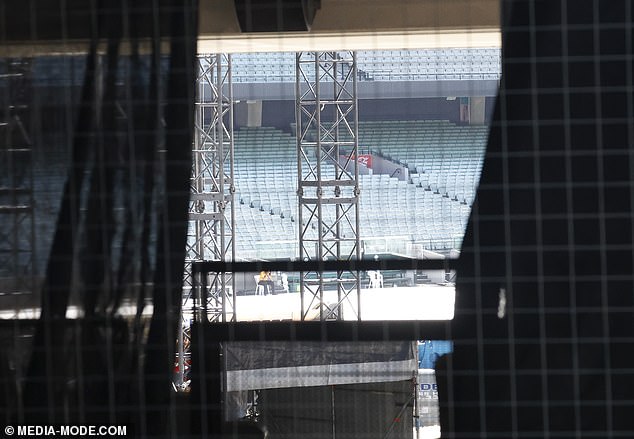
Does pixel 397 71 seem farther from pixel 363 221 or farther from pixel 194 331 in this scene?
pixel 194 331

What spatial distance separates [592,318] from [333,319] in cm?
56

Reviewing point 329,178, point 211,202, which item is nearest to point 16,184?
point 211,202

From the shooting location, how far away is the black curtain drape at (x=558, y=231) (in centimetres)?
179

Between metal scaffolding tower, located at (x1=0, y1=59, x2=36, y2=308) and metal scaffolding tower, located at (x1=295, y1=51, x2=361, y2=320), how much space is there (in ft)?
2.03

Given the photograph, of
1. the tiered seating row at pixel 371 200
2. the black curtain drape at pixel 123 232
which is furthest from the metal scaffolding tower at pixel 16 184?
the tiered seating row at pixel 371 200

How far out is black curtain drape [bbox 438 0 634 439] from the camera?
1787mm

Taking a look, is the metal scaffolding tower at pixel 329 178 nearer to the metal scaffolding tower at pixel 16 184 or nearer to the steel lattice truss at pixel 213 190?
the steel lattice truss at pixel 213 190

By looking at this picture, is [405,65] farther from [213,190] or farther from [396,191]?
[213,190]

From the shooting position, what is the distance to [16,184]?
189 cm

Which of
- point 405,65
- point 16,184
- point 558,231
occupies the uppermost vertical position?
point 405,65

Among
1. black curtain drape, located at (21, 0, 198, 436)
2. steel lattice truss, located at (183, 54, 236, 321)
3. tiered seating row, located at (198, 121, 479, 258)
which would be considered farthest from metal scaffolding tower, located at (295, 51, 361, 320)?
black curtain drape, located at (21, 0, 198, 436)

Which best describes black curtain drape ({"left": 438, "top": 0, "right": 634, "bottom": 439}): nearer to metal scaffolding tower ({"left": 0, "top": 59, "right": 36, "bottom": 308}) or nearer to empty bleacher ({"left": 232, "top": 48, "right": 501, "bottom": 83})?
empty bleacher ({"left": 232, "top": 48, "right": 501, "bottom": 83})

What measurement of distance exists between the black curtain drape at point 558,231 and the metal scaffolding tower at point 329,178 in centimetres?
26

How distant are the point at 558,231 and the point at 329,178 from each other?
0.51m
